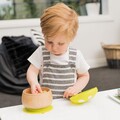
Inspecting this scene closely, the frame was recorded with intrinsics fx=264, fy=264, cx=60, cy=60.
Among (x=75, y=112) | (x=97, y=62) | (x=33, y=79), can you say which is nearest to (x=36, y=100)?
(x=75, y=112)

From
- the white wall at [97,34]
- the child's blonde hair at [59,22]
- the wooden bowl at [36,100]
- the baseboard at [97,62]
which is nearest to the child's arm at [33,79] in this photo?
the wooden bowl at [36,100]

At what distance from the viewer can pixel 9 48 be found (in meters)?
2.46

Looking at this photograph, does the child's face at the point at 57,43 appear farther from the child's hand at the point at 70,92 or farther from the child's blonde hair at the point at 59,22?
the child's hand at the point at 70,92

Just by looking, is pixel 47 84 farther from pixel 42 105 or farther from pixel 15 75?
pixel 15 75

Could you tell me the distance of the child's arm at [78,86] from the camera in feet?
3.05

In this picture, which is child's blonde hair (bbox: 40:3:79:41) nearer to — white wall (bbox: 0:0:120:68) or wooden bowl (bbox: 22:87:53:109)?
wooden bowl (bbox: 22:87:53:109)

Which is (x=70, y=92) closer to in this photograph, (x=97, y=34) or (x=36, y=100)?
(x=36, y=100)

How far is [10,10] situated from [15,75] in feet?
3.61

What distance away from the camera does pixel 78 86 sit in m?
1.01

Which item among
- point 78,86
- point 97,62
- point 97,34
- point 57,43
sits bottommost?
point 97,62

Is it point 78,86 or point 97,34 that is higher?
point 78,86

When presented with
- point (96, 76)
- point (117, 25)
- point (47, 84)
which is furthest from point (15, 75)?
point (117, 25)

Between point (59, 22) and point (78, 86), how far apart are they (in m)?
→ 0.26

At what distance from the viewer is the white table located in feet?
2.43
